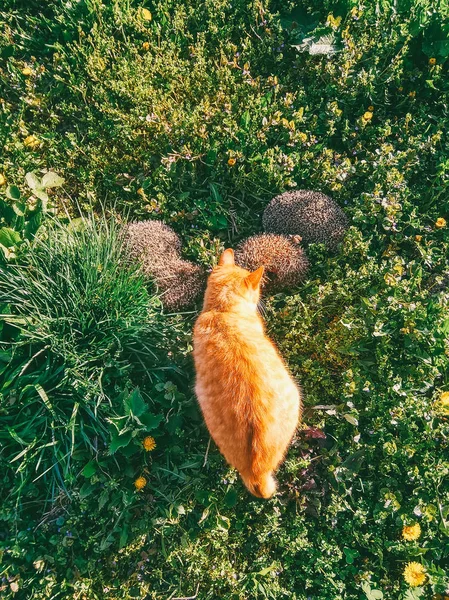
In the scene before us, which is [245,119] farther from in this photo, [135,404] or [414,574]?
[414,574]

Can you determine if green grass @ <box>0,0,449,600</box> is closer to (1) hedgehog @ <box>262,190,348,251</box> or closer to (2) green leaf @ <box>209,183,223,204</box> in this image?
(2) green leaf @ <box>209,183,223,204</box>

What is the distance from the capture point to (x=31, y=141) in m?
3.91

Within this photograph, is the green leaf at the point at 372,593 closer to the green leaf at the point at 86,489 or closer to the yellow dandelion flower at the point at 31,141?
the green leaf at the point at 86,489

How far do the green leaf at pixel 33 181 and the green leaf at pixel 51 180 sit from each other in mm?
46

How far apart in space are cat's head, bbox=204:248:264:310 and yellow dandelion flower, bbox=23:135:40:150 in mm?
2374

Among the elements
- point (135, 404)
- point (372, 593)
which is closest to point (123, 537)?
point (135, 404)

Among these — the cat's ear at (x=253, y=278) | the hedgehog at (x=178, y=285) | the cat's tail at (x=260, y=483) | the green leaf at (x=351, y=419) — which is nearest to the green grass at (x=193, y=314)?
the green leaf at (x=351, y=419)

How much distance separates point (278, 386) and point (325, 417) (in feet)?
2.46

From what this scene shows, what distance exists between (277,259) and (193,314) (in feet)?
2.73

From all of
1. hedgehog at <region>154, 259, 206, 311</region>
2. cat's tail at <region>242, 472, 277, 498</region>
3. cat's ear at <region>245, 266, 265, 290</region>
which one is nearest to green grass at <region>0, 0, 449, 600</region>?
hedgehog at <region>154, 259, 206, 311</region>

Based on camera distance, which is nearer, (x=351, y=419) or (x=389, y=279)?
(x=351, y=419)

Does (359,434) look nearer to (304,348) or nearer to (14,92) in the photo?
(304,348)

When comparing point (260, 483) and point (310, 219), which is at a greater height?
point (310, 219)

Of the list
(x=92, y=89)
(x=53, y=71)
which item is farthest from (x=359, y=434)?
(x=53, y=71)
